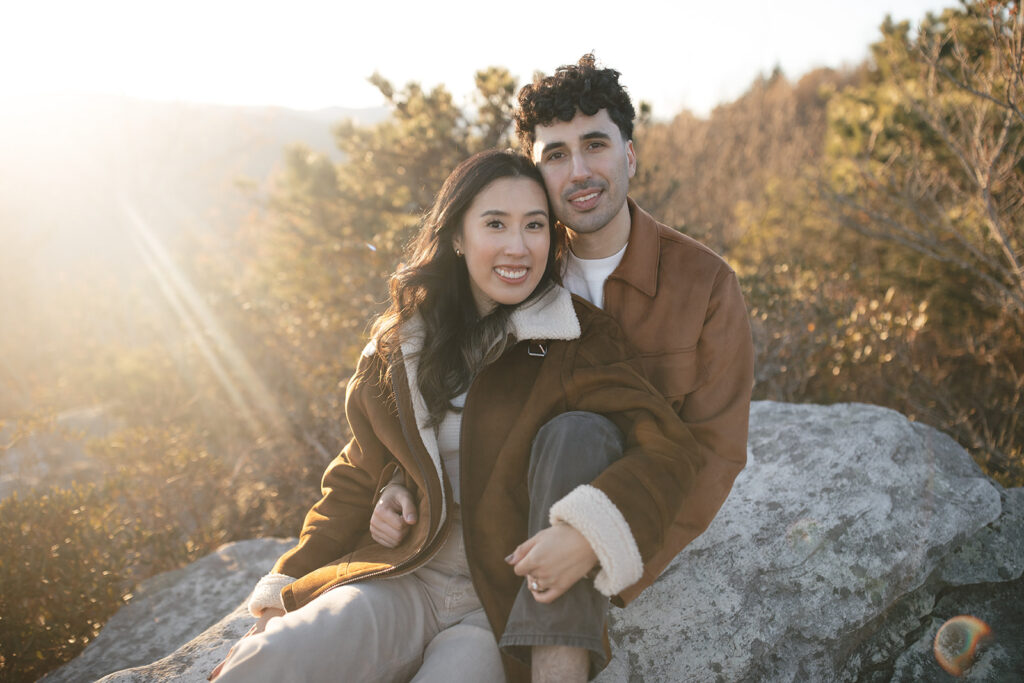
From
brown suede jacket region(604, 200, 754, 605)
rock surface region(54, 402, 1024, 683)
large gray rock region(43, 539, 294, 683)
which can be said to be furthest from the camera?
large gray rock region(43, 539, 294, 683)

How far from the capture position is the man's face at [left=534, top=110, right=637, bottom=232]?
2277 mm

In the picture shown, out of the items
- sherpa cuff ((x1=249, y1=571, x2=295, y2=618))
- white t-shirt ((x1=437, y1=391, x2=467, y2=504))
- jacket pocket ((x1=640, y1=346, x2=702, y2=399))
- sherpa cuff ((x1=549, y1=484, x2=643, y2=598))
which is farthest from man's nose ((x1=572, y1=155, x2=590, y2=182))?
sherpa cuff ((x1=249, y1=571, x2=295, y2=618))

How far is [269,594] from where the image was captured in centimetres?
197

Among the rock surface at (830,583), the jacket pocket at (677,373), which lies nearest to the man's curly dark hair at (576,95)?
the jacket pocket at (677,373)

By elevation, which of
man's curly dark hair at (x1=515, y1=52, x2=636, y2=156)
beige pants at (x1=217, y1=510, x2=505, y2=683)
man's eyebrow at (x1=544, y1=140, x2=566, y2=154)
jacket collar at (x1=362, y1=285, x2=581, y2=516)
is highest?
man's curly dark hair at (x1=515, y1=52, x2=636, y2=156)

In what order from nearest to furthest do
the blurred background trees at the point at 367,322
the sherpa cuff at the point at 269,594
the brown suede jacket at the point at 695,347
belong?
the sherpa cuff at the point at 269,594, the brown suede jacket at the point at 695,347, the blurred background trees at the point at 367,322

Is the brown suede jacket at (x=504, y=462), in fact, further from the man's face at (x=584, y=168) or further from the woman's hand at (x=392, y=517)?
the man's face at (x=584, y=168)

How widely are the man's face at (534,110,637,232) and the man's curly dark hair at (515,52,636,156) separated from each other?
0.10ft

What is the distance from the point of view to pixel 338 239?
20.4 ft

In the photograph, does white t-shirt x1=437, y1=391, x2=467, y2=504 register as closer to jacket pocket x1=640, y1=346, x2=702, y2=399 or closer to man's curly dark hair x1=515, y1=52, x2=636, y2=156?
jacket pocket x1=640, y1=346, x2=702, y2=399

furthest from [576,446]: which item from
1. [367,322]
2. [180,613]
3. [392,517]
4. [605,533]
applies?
[180,613]

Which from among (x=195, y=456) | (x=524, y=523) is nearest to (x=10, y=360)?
(x=195, y=456)

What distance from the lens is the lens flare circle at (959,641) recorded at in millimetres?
2238

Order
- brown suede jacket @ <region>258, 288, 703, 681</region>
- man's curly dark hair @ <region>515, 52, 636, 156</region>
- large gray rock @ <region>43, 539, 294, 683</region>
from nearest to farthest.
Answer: brown suede jacket @ <region>258, 288, 703, 681</region>, man's curly dark hair @ <region>515, 52, 636, 156</region>, large gray rock @ <region>43, 539, 294, 683</region>
